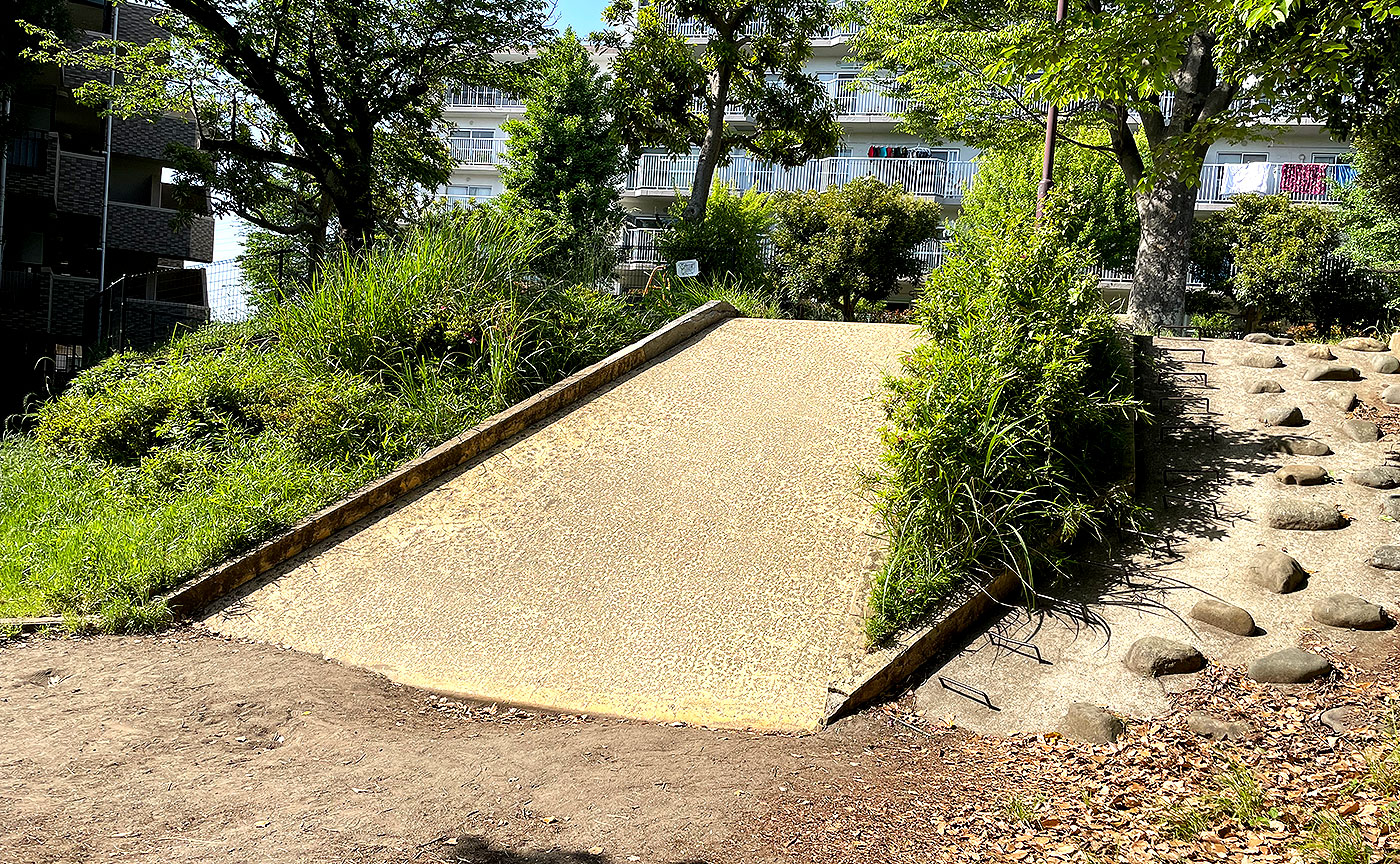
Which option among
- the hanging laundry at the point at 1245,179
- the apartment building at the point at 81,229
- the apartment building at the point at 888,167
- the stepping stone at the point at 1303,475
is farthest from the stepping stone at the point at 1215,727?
the hanging laundry at the point at 1245,179

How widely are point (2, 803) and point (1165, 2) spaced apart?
1223 centimetres

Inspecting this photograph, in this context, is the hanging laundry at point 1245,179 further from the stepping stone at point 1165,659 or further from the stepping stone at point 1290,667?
the stepping stone at point 1165,659

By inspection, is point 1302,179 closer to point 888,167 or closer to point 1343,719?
point 888,167

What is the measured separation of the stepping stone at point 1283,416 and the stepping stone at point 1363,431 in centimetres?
31

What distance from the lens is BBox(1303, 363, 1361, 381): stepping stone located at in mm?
8453

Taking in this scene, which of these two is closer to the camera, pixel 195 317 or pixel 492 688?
pixel 492 688

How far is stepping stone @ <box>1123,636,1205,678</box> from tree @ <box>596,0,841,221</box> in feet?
39.9

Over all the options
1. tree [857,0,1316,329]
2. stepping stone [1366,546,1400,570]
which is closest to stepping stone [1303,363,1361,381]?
tree [857,0,1316,329]

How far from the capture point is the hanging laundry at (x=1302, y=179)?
25.6 meters

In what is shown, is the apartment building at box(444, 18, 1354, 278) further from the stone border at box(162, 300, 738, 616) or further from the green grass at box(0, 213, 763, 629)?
the stone border at box(162, 300, 738, 616)

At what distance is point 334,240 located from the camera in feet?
47.6

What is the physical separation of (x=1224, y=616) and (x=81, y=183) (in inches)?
933

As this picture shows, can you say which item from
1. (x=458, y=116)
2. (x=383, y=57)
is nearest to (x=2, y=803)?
(x=383, y=57)

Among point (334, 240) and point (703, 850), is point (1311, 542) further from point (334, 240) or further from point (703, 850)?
point (334, 240)
